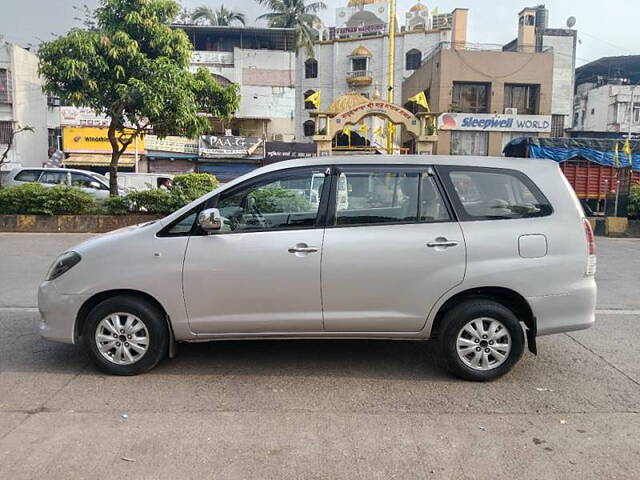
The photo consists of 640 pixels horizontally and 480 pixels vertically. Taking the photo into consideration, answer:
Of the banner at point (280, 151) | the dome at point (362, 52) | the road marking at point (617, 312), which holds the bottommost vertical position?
the road marking at point (617, 312)

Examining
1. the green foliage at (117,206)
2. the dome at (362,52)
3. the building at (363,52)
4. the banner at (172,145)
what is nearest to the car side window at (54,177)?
the green foliage at (117,206)

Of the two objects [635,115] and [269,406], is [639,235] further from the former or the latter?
[635,115]

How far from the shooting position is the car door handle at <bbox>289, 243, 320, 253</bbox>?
165 inches

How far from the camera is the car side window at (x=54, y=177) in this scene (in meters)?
17.3

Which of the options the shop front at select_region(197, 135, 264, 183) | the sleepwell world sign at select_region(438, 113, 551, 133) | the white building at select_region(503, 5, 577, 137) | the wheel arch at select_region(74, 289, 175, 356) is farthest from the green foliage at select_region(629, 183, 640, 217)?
the white building at select_region(503, 5, 577, 137)

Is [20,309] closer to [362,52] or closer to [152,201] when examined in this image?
[152,201]

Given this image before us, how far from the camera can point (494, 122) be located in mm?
28469

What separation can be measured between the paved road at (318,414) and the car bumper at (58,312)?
0.35m

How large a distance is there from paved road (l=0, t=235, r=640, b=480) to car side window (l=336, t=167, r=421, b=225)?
4.30ft

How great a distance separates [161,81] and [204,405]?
443 inches

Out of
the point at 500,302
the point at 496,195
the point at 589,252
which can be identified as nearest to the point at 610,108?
the point at 589,252

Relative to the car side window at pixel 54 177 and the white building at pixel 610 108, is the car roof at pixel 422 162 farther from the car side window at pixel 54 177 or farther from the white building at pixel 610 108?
the white building at pixel 610 108

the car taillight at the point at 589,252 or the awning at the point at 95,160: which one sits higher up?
the awning at the point at 95,160

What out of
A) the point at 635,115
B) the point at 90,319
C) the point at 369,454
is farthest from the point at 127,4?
the point at 635,115
